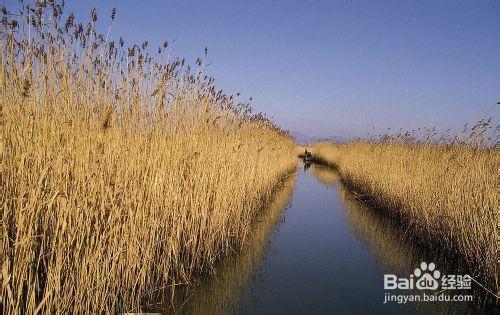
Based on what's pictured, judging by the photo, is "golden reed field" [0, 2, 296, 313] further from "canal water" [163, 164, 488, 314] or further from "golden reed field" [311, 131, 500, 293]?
"golden reed field" [311, 131, 500, 293]

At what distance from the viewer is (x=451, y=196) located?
14.9 ft

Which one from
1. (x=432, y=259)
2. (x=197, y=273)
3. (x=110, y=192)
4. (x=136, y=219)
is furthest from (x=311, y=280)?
(x=110, y=192)

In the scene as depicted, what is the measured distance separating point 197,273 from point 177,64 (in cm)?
239

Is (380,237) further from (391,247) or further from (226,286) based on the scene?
(226,286)

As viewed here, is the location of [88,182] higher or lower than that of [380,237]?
higher

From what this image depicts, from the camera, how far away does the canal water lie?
11.2 feet

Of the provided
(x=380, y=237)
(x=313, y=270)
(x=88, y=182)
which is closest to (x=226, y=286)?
(x=313, y=270)
